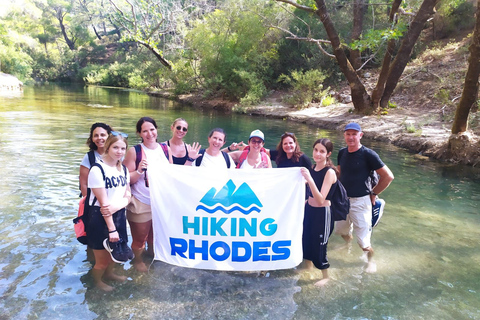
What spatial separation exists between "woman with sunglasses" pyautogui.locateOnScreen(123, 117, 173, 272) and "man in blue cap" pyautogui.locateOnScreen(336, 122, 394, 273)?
2.13 m

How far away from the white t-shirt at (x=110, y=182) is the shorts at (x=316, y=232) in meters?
2.00

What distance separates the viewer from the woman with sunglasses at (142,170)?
12.4 feet

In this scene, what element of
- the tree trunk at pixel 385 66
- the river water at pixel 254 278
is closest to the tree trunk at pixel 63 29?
the tree trunk at pixel 385 66

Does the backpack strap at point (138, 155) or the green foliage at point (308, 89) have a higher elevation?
the green foliage at point (308, 89)

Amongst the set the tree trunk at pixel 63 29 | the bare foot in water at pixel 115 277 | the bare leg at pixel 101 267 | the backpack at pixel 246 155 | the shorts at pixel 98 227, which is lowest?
the bare foot in water at pixel 115 277

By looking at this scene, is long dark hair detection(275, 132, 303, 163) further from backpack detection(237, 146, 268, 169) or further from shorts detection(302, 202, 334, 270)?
shorts detection(302, 202, 334, 270)

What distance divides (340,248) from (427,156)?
751 centimetres

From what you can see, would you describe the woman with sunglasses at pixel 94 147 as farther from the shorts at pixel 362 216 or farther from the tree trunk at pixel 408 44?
the tree trunk at pixel 408 44

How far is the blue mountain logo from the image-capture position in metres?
3.68

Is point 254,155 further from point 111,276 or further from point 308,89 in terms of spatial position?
point 308,89

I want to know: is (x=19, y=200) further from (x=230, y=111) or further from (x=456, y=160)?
(x=230, y=111)

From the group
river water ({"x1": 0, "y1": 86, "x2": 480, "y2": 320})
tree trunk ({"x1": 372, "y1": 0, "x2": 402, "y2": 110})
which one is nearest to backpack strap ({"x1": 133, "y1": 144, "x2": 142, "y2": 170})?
river water ({"x1": 0, "y1": 86, "x2": 480, "y2": 320})

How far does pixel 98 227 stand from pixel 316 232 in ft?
7.40

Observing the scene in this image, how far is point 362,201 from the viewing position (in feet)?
13.8
